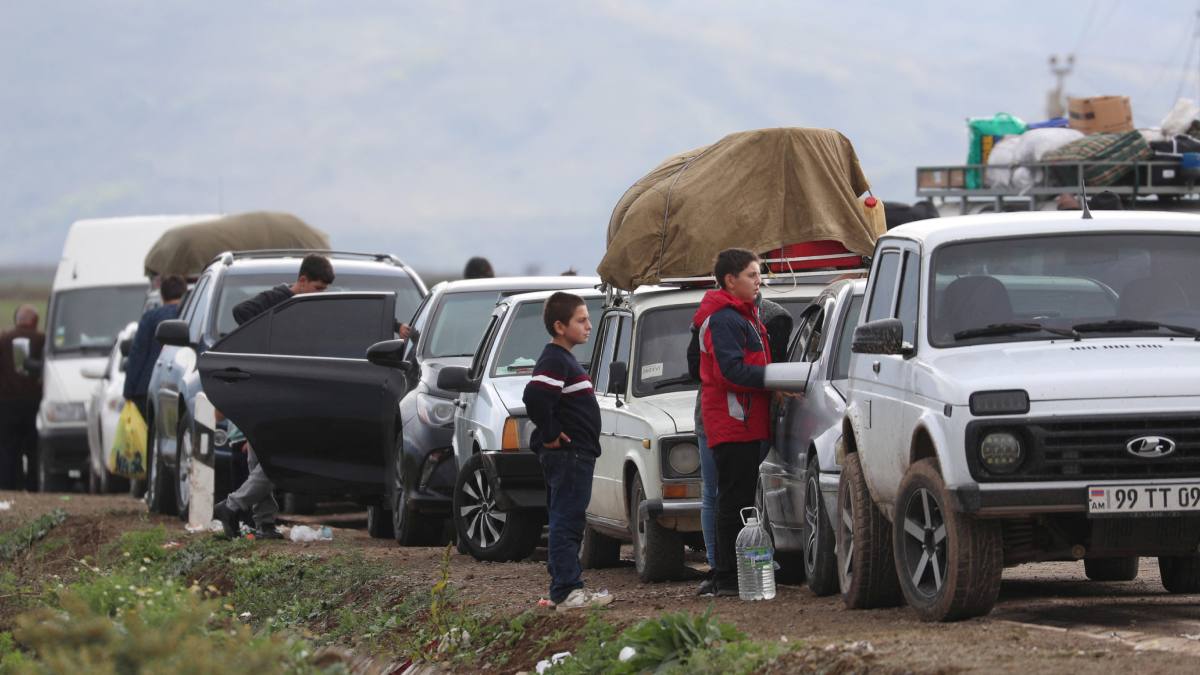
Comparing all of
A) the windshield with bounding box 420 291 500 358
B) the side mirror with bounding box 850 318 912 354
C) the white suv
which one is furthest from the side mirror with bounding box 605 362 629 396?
the windshield with bounding box 420 291 500 358

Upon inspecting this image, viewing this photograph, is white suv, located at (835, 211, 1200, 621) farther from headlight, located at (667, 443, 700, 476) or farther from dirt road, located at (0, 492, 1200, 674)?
headlight, located at (667, 443, 700, 476)

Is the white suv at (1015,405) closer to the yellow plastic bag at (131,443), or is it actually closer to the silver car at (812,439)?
the silver car at (812,439)

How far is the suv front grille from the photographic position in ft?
29.3

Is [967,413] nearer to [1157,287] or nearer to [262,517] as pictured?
[1157,287]

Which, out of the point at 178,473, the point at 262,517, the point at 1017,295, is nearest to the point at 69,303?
the point at 178,473

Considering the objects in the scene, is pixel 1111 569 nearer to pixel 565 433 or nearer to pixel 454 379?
pixel 565 433

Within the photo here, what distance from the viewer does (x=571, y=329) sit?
11.0 m

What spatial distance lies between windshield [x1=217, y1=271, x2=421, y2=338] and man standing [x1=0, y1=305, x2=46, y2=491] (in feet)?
29.7

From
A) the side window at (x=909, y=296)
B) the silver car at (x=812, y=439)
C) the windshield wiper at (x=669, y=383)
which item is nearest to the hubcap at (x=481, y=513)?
the windshield wiper at (x=669, y=383)

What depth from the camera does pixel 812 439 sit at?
37.4ft

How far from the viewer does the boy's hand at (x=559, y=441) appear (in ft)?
36.2

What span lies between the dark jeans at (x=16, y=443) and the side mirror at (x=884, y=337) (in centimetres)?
2048

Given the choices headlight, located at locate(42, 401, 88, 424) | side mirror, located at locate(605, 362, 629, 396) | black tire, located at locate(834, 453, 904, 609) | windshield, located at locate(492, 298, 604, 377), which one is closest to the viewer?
black tire, located at locate(834, 453, 904, 609)

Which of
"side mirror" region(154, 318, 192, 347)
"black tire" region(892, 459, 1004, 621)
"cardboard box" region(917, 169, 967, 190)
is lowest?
"black tire" region(892, 459, 1004, 621)
